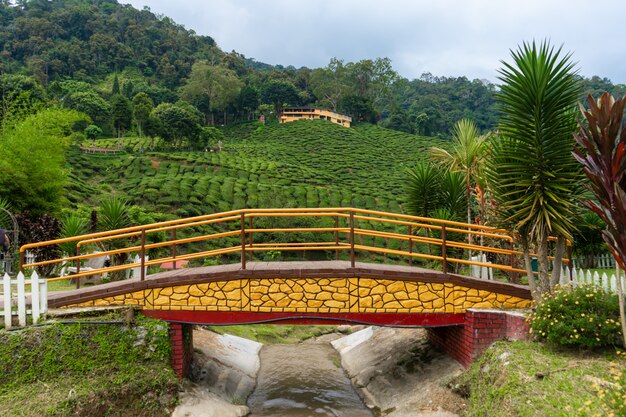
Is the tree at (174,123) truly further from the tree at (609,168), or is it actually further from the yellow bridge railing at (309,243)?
the tree at (609,168)

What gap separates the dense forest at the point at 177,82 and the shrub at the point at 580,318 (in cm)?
4817

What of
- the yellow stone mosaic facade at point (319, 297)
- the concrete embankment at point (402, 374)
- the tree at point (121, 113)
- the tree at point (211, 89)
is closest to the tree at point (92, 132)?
the tree at point (121, 113)

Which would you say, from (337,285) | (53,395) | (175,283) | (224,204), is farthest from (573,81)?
(224,204)

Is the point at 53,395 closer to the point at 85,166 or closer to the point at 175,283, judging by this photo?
the point at 175,283

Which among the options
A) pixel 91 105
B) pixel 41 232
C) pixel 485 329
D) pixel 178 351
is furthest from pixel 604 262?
pixel 91 105

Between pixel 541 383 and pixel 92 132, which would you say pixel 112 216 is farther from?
pixel 92 132

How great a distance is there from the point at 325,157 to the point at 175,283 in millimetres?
49013

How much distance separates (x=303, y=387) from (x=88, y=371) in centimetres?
474

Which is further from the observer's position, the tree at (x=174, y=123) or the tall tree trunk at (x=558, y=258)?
the tree at (x=174, y=123)

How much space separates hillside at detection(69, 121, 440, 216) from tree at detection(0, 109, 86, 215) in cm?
961

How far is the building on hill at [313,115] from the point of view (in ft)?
260

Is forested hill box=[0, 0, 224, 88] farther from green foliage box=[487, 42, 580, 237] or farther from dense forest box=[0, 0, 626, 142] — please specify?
green foliage box=[487, 42, 580, 237]

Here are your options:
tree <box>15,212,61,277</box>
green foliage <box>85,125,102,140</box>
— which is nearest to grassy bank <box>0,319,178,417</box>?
tree <box>15,212,61,277</box>

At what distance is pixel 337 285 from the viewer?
791 cm
